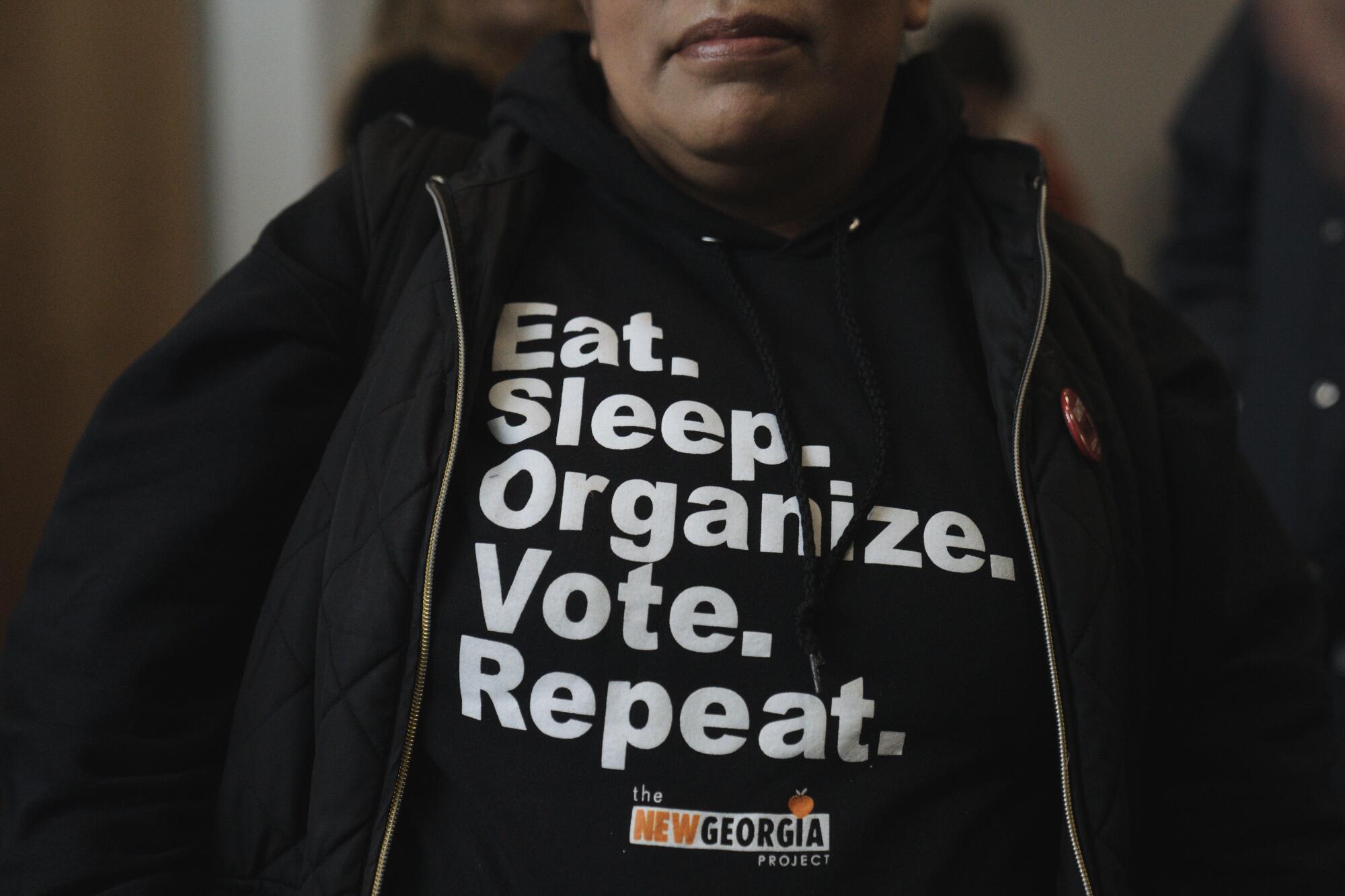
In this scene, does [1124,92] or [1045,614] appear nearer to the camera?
[1045,614]

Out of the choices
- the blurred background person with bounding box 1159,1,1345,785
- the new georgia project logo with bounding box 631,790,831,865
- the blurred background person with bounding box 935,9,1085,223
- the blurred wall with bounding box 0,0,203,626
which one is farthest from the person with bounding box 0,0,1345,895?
the blurred background person with bounding box 935,9,1085,223

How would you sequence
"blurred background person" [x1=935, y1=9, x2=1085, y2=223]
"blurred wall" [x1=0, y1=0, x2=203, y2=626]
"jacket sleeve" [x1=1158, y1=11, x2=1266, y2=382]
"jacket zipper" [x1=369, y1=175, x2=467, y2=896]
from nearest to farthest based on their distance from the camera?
1. "jacket zipper" [x1=369, y1=175, x2=467, y2=896]
2. "blurred wall" [x1=0, y1=0, x2=203, y2=626]
3. "jacket sleeve" [x1=1158, y1=11, x2=1266, y2=382]
4. "blurred background person" [x1=935, y1=9, x2=1085, y2=223]

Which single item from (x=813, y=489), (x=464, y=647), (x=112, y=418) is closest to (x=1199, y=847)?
(x=813, y=489)

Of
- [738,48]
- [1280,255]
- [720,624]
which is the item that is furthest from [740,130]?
[1280,255]

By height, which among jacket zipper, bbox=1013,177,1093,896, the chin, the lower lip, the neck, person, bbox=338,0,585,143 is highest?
person, bbox=338,0,585,143

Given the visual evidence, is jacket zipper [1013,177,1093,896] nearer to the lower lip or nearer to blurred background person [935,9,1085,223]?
the lower lip

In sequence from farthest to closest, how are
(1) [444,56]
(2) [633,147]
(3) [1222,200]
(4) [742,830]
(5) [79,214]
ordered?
(3) [1222,200] → (5) [79,214] → (1) [444,56] → (2) [633,147] → (4) [742,830]

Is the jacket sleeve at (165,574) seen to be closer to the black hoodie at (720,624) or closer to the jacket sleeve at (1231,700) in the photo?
the black hoodie at (720,624)

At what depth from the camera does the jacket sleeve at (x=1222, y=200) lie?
73.0 inches

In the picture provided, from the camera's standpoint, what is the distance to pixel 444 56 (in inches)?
56.7

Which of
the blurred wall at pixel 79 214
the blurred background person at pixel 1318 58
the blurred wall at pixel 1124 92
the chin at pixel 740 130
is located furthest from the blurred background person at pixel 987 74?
the chin at pixel 740 130

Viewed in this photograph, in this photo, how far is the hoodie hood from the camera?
34.2 inches

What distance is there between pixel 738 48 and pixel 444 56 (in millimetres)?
723

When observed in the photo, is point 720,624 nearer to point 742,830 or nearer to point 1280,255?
point 742,830
